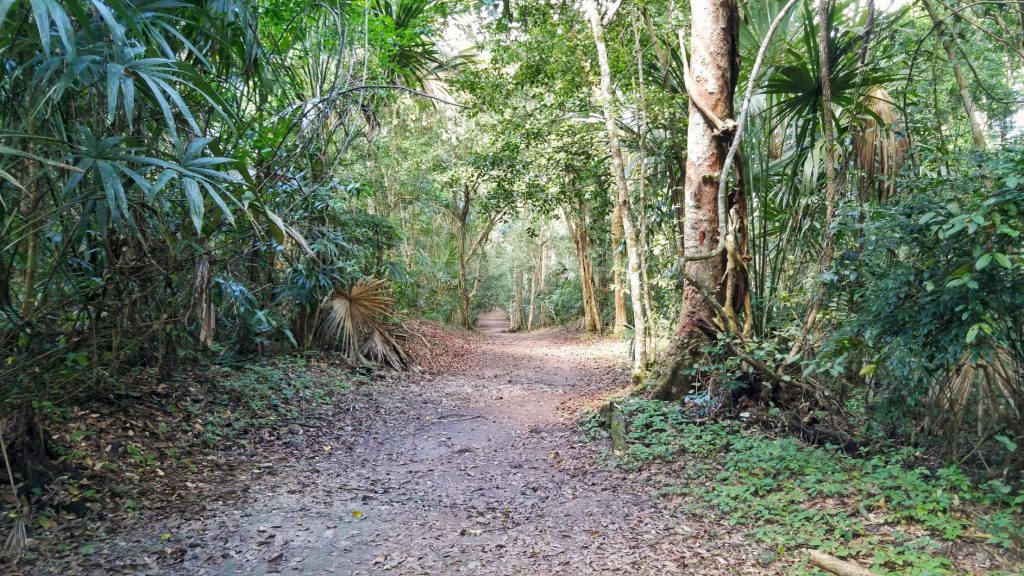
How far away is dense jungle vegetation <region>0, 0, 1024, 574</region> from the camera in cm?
299

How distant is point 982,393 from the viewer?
3252mm

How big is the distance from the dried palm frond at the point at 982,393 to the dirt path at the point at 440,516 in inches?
60.8

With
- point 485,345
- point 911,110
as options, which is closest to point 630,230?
point 911,110

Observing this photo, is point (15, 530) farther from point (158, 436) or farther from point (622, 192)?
point (622, 192)

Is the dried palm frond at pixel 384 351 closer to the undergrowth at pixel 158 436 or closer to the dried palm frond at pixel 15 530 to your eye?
the undergrowth at pixel 158 436

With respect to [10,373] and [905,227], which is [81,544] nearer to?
[10,373]

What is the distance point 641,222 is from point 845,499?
424 centimetres

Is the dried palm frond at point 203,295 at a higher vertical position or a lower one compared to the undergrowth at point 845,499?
higher

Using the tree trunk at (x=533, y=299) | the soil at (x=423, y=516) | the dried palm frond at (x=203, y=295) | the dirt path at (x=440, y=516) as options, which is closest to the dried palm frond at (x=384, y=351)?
the soil at (x=423, y=516)

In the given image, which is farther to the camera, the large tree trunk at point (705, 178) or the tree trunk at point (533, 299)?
the tree trunk at point (533, 299)

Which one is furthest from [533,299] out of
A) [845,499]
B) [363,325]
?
[845,499]

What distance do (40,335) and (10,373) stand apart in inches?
15.7

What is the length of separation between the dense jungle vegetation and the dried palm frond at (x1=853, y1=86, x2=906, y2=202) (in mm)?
31

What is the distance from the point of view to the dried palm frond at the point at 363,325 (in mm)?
9078
